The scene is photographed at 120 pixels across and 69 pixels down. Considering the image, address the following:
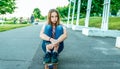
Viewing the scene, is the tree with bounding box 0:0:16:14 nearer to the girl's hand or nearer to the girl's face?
the girl's face

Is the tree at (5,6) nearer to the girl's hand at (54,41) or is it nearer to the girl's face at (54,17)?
the girl's face at (54,17)

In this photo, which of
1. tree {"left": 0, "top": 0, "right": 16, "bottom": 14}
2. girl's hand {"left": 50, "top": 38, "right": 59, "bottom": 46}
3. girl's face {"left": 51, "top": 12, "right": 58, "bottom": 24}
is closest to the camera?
girl's hand {"left": 50, "top": 38, "right": 59, "bottom": 46}

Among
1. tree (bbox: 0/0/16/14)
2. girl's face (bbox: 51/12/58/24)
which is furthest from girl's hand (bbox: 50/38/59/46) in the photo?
tree (bbox: 0/0/16/14)

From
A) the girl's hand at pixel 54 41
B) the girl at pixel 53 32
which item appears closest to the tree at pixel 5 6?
the girl at pixel 53 32

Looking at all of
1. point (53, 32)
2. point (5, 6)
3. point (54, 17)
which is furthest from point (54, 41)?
point (5, 6)

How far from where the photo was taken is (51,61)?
21.8 ft

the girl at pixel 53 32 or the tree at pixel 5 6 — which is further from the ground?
the tree at pixel 5 6

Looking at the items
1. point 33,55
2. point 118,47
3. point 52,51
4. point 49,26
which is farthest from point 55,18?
point 118,47

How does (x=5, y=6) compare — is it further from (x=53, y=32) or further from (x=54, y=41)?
(x=54, y=41)

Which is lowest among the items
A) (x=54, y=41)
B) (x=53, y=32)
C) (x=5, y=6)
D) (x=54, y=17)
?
(x=54, y=41)

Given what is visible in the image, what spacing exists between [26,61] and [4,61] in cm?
54

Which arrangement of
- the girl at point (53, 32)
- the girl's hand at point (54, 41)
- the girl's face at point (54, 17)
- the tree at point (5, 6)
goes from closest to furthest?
1. the girl's hand at point (54, 41)
2. the girl at point (53, 32)
3. the girl's face at point (54, 17)
4. the tree at point (5, 6)

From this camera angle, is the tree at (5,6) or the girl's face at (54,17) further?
the tree at (5,6)

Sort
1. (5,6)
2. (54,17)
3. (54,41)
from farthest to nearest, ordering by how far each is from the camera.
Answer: (5,6)
(54,17)
(54,41)
